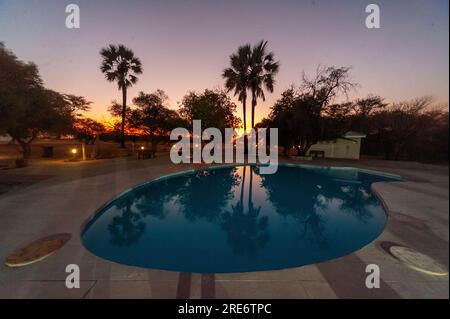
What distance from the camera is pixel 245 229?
234 inches

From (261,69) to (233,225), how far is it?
57.6 feet

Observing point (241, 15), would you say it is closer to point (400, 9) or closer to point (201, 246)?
point (400, 9)

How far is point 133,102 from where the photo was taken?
22234 millimetres

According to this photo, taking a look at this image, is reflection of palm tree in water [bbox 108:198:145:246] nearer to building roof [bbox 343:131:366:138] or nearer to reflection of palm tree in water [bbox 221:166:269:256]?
reflection of palm tree in water [bbox 221:166:269:256]

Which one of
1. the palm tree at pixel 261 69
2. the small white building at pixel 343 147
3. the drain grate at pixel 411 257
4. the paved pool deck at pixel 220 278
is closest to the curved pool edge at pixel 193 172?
the paved pool deck at pixel 220 278

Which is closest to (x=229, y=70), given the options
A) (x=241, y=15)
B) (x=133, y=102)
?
(x=133, y=102)

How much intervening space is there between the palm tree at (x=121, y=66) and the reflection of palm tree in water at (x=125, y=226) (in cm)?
1720

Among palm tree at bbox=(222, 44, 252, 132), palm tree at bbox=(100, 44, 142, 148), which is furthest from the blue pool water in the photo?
palm tree at bbox=(100, 44, 142, 148)

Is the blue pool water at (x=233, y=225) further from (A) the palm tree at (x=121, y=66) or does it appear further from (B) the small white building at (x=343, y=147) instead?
(A) the palm tree at (x=121, y=66)

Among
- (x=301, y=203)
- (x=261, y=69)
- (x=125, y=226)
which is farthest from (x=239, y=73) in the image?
(x=125, y=226)

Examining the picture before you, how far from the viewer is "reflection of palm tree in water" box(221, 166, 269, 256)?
194 inches

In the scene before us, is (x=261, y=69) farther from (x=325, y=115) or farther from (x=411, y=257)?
→ (x=411, y=257)

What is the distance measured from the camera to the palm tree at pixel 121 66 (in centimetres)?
2027
